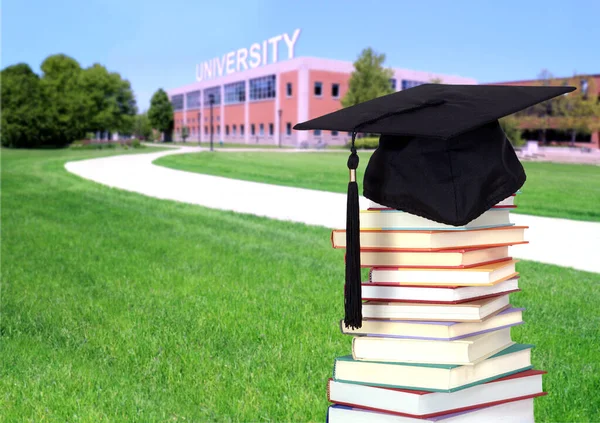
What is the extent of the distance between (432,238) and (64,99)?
59.7m

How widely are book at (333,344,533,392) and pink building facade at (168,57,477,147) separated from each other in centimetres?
4999

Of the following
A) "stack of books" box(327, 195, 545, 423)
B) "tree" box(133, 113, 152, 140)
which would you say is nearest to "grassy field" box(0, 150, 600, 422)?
"stack of books" box(327, 195, 545, 423)

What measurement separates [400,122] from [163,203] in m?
9.35

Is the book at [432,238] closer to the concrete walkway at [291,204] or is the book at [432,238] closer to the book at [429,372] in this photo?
the book at [429,372]

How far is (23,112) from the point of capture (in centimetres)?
5306

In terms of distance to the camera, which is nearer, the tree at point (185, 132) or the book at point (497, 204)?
the book at point (497, 204)

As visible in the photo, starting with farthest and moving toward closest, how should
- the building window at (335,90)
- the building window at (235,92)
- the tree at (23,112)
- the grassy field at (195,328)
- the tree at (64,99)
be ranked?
1. the building window at (235,92)
2. the building window at (335,90)
3. the tree at (64,99)
4. the tree at (23,112)
5. the grassy field at (195,328)

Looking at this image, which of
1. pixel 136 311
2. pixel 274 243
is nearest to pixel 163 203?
pixel 274 243

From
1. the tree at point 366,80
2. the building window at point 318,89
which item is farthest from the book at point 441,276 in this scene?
the building window at point 318,89

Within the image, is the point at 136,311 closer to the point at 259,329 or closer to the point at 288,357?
the point at 259,329

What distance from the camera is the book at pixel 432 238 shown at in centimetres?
238

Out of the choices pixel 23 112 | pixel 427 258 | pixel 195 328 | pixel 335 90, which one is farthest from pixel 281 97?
pixel 427 258

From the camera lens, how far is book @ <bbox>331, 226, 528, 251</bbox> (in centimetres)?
238

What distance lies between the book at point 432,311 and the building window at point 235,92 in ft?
237
